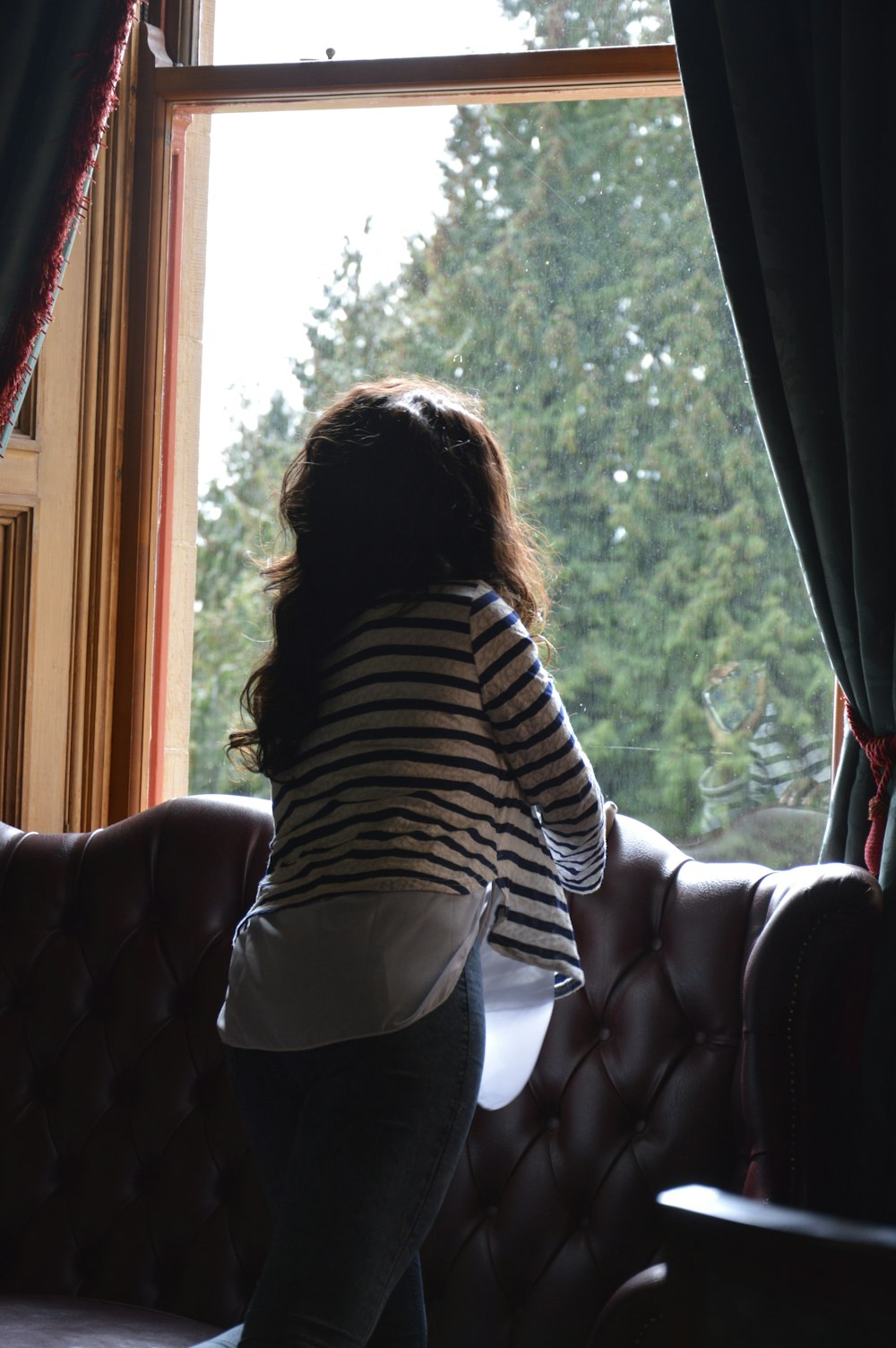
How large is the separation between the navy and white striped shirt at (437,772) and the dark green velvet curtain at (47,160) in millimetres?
1195

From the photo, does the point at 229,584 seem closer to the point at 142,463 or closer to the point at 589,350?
the point at 142,463

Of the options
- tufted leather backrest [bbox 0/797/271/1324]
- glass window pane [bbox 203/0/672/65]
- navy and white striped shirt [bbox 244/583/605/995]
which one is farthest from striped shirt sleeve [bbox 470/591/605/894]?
glass window pane [bbox 203/0/672/65]

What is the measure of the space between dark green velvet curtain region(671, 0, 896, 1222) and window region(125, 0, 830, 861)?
0.79ft

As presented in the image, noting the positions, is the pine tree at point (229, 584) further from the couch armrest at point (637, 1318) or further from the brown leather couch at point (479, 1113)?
the couch armrest at point (637, 1318)

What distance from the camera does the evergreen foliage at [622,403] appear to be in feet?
6.82

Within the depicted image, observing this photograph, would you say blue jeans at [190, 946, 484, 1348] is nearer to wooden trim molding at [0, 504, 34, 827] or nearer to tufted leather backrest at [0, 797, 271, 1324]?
tufted leather backrest at [0, 797, 271, 1324]

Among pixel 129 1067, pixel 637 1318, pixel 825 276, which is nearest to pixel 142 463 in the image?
pixel 129 1067

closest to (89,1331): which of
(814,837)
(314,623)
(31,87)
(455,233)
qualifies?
(314,623)

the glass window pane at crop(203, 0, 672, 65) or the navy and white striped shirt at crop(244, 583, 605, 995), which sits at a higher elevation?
the glass window pane at crop(203, 0, 672, 65)

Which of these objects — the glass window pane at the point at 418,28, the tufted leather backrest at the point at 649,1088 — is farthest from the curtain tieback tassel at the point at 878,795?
the glass window pane at the point at 418,28

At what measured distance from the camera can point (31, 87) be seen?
2215mm

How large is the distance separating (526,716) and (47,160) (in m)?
1.52

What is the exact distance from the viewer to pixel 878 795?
1756mm

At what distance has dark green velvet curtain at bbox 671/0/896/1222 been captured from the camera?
172cm
